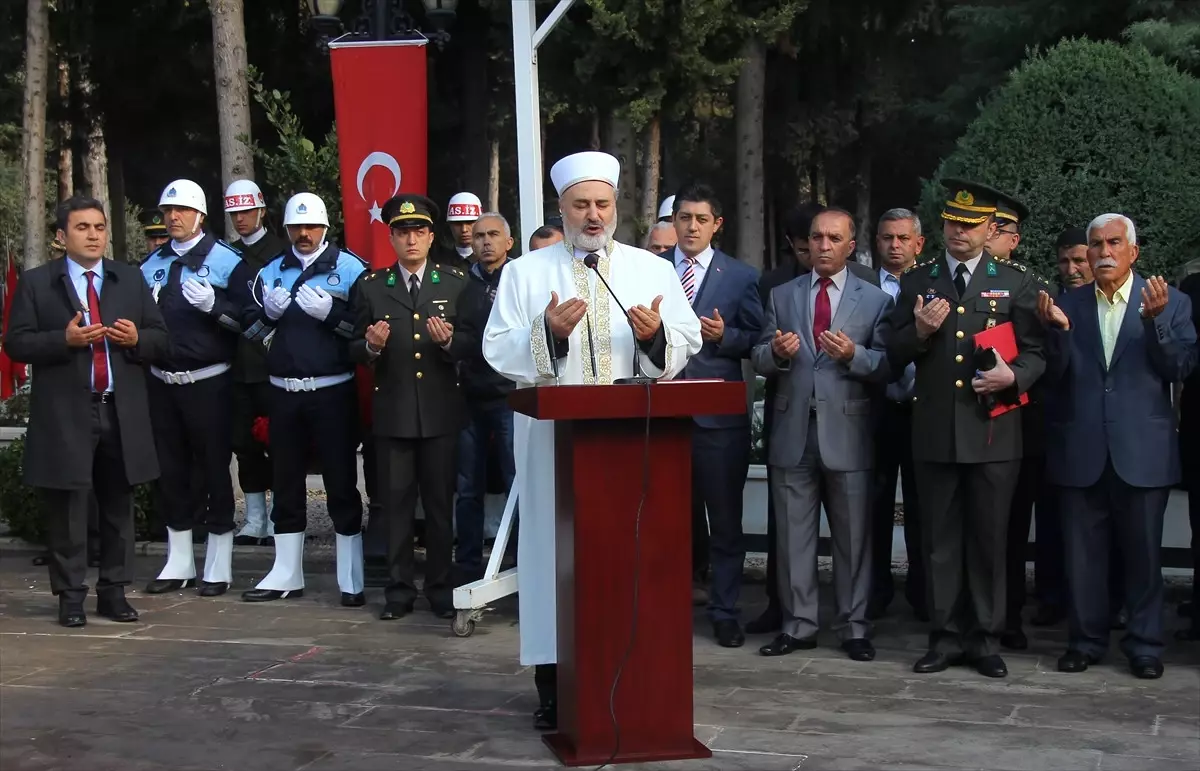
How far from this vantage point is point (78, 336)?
26.2 ft

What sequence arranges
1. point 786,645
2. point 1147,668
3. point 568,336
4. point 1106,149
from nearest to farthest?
point 568,336 → point 1147,668 → point 786,645 → point 1106,149

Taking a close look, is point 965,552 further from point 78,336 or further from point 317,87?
point 317,87

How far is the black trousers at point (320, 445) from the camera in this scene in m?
8.82

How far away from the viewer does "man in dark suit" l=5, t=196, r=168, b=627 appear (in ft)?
26.8

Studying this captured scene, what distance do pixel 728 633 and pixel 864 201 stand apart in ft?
77.2

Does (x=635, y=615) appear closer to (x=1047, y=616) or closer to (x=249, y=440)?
(x=1047, y=616)

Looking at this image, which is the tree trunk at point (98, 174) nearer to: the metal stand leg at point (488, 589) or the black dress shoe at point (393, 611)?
the black dress shoe at point (393, 611)

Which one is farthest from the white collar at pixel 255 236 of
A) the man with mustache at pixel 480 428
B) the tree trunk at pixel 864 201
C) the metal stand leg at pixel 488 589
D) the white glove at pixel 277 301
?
the tree trunk at pixel 864 201

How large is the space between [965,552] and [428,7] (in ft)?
20.8

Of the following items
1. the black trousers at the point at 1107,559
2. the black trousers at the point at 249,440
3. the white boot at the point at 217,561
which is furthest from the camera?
the black trousers at the point at 249,440

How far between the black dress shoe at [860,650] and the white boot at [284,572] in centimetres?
347

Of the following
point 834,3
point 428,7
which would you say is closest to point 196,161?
point 834,3

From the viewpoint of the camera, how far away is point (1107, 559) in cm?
717

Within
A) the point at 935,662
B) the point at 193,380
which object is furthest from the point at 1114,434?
the point at 193,380
